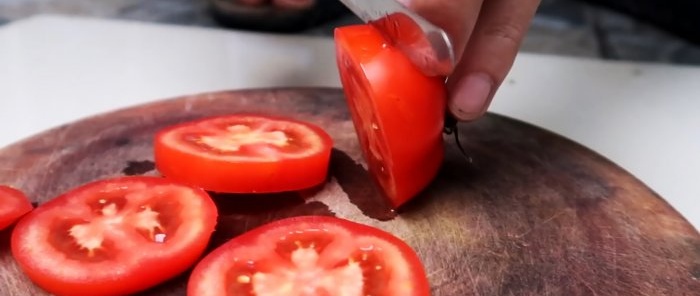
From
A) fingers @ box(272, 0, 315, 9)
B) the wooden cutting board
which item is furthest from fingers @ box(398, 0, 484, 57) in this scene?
fingers @ box(272, 0, 315, 9)

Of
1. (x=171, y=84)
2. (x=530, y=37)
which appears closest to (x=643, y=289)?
(x=171, y=84)

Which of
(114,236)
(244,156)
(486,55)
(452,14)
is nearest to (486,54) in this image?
(486,55)

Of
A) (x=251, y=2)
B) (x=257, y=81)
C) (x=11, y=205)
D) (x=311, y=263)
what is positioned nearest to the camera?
(x=311, y=263)

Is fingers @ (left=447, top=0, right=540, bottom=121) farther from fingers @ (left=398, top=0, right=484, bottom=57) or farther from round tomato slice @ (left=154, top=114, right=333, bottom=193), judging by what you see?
round tomato slice @ (left=154, top=114, right=333, bottom=193)

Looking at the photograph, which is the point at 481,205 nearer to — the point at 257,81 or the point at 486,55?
the point at 486,55

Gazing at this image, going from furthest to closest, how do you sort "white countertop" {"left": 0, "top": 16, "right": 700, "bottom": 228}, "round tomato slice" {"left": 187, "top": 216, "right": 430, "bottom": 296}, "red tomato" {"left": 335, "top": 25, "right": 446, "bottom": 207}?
"white countertop" {"left": 0, "top": 16, "right": 700, "bottom": 228}
"red tomato" {"left": 335, "top": 25, "right": 446, "bottom": 207}
"round tomato slice" {"left": 187, "top": 216, "right": 430, "bottom": 296}

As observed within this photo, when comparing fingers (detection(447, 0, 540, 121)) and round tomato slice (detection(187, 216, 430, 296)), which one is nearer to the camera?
round tomato slice (detection(187, 216, 430, 296))
